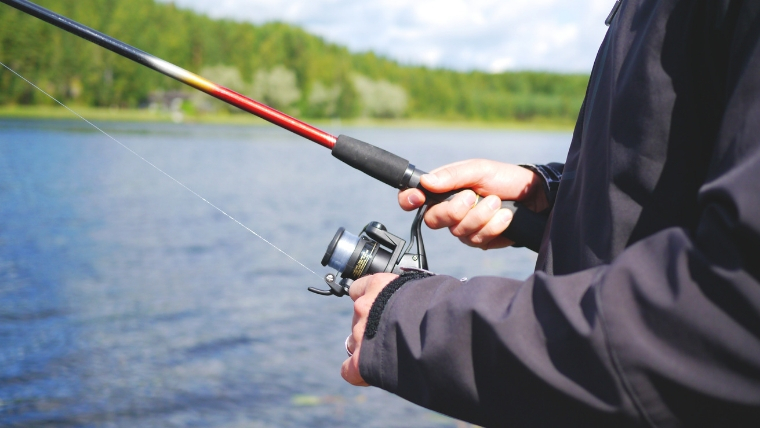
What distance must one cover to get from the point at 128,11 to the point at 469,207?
48569 millimetres

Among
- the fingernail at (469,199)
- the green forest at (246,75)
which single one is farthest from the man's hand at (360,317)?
the green forest at (246,75)

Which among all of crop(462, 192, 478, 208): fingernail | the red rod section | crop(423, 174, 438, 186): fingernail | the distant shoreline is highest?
the red rod section

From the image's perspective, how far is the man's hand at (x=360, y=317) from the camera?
51.4 inches

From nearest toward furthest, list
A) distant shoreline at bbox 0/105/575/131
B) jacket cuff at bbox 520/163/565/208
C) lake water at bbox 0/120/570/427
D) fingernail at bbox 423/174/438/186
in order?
fingernail at bbox 423/174/438/186
jacket cuff at bbox 520/163/565/208
lake water at bbox 0/120/570/427
distant shoreline at bbox 0/105/575/131

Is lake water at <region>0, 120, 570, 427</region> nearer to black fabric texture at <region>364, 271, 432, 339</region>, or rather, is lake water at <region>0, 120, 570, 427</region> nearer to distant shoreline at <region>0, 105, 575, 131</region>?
distant shoreline at <region>0, 105, 575, 131</region>

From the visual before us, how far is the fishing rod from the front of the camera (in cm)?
188

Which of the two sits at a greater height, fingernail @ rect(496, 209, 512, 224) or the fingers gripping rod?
the fingers gripping rod

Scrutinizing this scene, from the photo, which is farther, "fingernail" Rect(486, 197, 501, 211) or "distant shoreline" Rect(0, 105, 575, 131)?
"distant shoreline" Rect(0, 105, 575, 131)

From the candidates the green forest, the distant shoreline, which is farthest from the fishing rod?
the green forest

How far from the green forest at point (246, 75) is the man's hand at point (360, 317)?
12671 millimetres

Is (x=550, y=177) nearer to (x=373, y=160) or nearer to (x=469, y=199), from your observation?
(x=469, y=199)

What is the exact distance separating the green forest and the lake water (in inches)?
170

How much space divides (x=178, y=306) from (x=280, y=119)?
526 cm

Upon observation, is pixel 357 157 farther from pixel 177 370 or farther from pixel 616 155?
pixel 177 370
